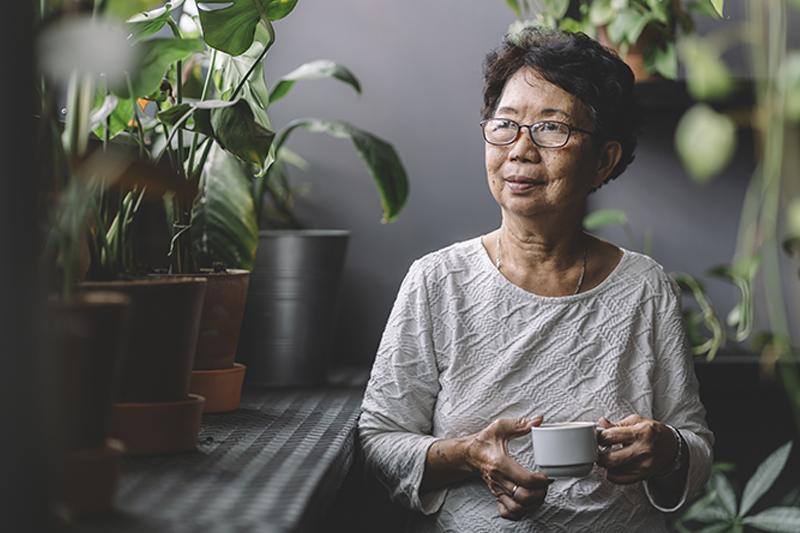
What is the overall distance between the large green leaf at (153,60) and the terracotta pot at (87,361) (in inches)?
9.6

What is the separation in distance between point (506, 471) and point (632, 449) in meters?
0.19

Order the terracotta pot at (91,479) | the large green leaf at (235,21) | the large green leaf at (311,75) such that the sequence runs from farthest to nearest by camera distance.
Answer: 1. the large green leaf at (311,75)
2. the large green leaf at (235,21)
3. the terracotta pot at (91,479)

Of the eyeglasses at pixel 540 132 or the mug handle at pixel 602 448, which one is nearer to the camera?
the mug handle at pixel 602 448

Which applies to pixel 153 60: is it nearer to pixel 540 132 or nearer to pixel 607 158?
pixel 540 132

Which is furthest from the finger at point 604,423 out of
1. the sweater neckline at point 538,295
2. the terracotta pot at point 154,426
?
the terracotta pot at point 154,426

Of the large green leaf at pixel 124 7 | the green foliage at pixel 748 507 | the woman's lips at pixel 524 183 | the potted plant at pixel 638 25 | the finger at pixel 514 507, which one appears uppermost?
the potted plant at pixel 638 25

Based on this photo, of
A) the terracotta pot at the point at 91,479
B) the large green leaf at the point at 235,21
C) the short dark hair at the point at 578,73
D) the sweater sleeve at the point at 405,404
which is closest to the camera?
the terracotta pot at the point at 91,479

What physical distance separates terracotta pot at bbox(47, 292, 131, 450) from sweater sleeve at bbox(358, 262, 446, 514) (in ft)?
1.84

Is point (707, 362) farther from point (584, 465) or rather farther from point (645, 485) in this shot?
point (584, 465)

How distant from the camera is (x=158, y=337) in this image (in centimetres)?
74

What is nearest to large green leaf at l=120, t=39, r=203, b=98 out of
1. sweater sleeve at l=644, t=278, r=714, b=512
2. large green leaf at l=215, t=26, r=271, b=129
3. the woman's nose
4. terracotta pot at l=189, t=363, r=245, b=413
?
large green leaf at l=215, t=26, r=271, b=129

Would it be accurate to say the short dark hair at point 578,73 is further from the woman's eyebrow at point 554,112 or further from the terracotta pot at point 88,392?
the terracotta pot at point 88,392

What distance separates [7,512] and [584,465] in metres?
0.69

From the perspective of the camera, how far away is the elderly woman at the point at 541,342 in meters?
1.05
